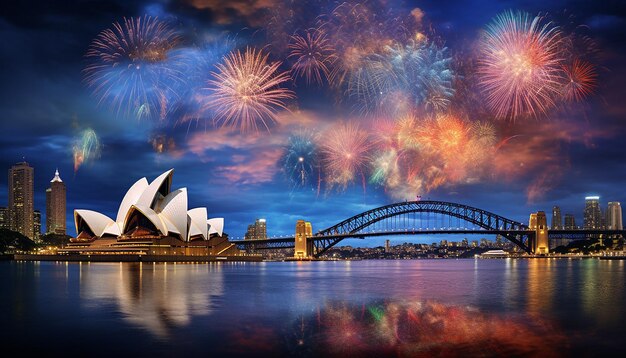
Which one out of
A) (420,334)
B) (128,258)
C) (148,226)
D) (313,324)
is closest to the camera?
(420,334)

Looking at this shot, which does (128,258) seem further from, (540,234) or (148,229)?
(540,234)

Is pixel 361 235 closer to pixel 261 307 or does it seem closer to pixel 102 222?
pixel 102 222

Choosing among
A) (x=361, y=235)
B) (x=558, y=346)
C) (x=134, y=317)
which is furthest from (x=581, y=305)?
(x=361, y=235)

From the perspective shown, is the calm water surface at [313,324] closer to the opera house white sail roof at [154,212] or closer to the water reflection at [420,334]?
the water reflection at [420,334]

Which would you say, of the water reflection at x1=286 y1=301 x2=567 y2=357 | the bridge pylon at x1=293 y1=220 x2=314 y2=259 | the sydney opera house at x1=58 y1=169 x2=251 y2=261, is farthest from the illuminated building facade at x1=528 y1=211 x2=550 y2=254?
the water reflection at x1=286 y1=301 x2=567 y2=357

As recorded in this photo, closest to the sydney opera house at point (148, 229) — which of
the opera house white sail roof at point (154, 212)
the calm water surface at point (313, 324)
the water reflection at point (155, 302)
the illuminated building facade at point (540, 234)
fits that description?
the opera house white sail roof at point (154, 212)

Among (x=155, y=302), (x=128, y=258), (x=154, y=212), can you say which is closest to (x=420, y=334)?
(x=155, y=302)

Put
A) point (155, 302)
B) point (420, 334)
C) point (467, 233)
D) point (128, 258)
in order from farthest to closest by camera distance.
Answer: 1. point (467, 233)
2. point (128, 258)
3. point (155, 302)
4. point (420, 334)
